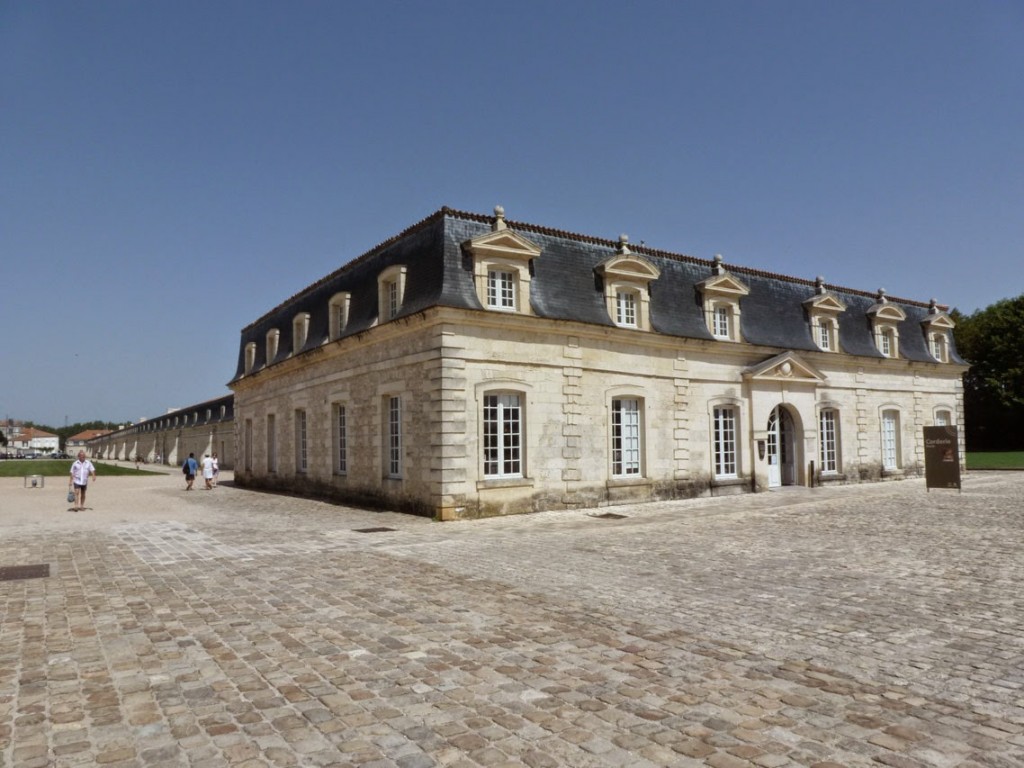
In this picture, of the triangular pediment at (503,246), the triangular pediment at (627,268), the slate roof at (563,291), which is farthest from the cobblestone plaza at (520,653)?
the triangular pediment at (627,268)

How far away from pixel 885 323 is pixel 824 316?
11.9 feet

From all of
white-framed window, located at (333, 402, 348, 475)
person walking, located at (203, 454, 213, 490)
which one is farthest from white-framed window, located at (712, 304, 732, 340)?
person walking, located at (203, 454, 213, 490)

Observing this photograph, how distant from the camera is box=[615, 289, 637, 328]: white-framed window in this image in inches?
666

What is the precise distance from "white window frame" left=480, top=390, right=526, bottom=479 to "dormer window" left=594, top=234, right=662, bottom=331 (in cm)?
344

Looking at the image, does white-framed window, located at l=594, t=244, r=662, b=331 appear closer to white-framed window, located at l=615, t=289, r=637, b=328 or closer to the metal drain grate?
white-framed window, located at l=615, t=289, r=637, b=328

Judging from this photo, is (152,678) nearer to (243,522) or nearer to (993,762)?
(993,762)

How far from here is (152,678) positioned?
14.8ft

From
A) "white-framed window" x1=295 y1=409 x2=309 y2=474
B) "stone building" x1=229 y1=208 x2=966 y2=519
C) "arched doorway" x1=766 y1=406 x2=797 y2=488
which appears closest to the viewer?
"stone building" x1=229 y1=208 x2=966 y2=519

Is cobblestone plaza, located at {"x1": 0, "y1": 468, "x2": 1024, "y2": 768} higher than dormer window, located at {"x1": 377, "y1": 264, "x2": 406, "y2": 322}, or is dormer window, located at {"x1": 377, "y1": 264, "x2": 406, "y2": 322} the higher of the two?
dormer window, located at {"x1": 377, "y1": 264, "x2": 406, "y2": 322}

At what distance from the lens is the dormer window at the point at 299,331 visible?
21.3 metres

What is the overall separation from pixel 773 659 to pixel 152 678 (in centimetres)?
403

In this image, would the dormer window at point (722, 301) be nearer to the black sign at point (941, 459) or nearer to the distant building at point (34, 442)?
the black sign at point (941, 459)

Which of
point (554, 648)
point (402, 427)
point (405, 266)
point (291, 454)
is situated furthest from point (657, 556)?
point (291, 454)

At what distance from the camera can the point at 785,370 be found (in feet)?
66.0
